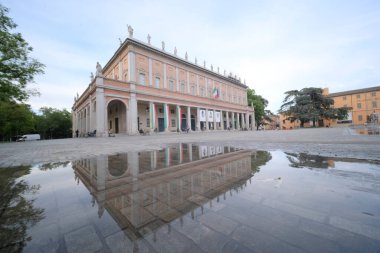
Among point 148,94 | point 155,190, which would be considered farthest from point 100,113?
point 155,190

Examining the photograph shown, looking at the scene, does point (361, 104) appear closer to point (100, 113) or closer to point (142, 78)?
point (142, 78)

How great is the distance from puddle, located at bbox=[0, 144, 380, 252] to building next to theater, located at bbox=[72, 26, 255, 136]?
841 inches

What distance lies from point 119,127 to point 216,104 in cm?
2401

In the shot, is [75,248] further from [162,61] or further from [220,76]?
[220,76]

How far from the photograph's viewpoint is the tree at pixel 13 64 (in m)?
11.9

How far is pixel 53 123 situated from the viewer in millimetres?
50594

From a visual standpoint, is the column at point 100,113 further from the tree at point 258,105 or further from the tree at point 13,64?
the tree at point 258,105

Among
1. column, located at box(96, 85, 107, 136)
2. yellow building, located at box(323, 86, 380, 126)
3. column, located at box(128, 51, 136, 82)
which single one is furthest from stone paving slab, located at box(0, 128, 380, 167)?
yellow building, located at box(323, 86, 380, 126)

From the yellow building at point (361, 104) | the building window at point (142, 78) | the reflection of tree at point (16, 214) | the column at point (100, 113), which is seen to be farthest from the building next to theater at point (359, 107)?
the reflection of tree at point (16, 214)

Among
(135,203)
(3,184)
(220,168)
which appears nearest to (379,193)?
(220,168)

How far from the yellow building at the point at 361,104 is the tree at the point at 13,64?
66499mm

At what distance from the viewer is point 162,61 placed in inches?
1225

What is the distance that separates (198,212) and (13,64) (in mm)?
18069

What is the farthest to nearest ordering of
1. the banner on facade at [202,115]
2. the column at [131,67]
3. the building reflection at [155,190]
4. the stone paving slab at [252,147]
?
the banner on facade at [202,115] < the column at [131,67] < the stone paving slab at [252,147] < the building reflection at [155,190]
